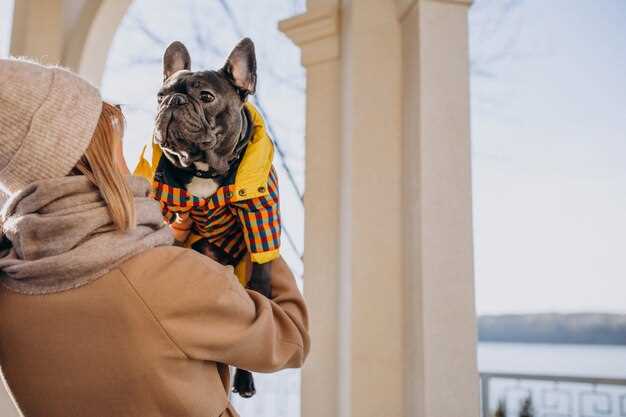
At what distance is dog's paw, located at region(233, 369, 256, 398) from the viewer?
1.66 meters

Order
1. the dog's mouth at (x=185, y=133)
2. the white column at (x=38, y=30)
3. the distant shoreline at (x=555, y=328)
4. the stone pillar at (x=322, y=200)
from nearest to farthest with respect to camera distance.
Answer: the dog's mouth at (x=185, y=133), the stone pillar at (x=322, y=200), the white column at (x=38, y=30), the distant shoreline at (x=555, y=328)

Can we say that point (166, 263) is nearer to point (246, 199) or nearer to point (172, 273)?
point (172, 273)

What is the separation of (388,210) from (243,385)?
4.07ft

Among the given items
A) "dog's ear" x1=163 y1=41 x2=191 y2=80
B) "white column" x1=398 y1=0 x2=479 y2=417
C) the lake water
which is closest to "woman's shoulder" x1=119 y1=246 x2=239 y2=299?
"dog's ear" x1=163 y1=41 x2=191 y2=80

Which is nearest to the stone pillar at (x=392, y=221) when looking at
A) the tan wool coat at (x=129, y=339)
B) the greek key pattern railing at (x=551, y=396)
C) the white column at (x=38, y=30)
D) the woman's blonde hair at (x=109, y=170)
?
the tan wool coat at (x=129, y=339)

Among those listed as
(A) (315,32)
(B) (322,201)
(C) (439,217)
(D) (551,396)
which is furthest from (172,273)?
(D) (551,396)

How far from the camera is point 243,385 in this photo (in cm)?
167

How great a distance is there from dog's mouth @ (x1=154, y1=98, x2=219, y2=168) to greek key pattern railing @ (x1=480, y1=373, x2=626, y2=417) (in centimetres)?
412

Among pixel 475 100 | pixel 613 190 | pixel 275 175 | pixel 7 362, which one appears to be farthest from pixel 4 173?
pixel 613 190

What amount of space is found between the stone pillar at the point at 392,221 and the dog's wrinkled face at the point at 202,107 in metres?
1.15

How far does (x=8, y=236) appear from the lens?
39.8 inches

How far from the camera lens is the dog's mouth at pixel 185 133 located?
142 cm

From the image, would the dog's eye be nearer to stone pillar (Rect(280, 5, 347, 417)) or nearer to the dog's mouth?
the dog's mouth

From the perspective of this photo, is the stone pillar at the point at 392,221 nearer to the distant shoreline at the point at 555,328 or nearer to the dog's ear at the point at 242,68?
the dog's ear at the point at 242,68
